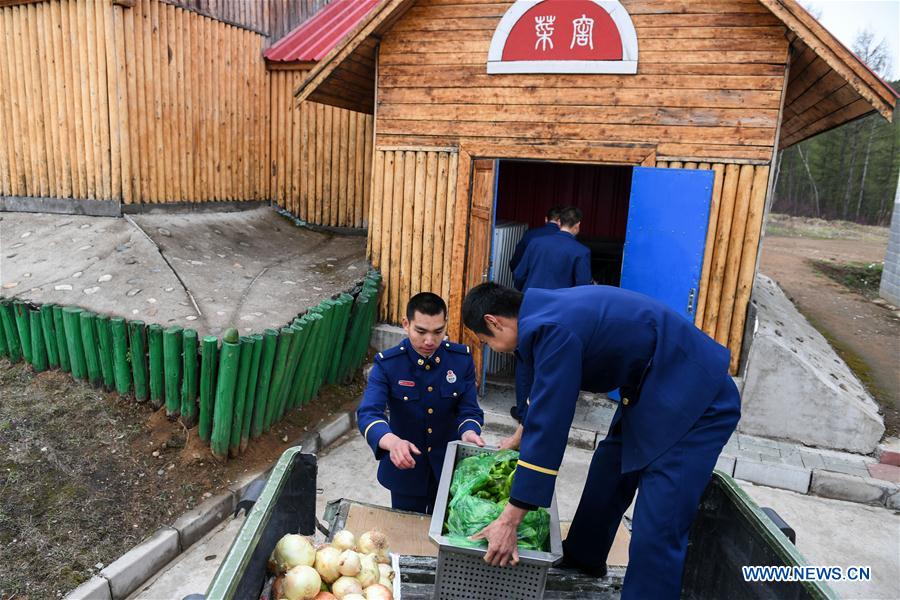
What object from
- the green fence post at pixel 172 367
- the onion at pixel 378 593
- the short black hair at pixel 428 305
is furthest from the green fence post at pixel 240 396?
the onion at pixel 378 593

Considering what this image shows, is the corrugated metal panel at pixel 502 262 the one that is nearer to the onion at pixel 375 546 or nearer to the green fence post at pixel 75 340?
the green fence post at pixel 75 340

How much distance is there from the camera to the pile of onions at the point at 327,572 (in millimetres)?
2045

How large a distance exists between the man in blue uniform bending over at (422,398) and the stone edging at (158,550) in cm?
123

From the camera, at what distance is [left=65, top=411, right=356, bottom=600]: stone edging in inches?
145

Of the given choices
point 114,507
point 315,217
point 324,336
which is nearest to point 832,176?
point 315,217

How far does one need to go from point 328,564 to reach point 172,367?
→ 131 inches

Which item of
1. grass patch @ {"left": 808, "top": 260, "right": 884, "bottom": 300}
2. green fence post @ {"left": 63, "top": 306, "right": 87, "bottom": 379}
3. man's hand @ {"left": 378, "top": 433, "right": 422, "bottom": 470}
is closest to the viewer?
man's hand @ {"left": 378, "top": 433, "right": 422, "bottom": 470}

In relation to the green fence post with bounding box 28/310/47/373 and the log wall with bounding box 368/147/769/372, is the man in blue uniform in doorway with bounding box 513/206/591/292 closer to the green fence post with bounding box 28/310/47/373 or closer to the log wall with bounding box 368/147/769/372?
the log wall with bounding box 368/147/769/372

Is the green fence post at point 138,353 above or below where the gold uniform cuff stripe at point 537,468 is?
below

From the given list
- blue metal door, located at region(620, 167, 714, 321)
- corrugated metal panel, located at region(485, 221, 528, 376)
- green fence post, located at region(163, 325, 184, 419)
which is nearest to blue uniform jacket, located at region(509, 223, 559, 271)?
corrugated metal panel, located at region(485, 221, 528, 376)

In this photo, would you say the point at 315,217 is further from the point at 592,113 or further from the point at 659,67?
the point at 659,67

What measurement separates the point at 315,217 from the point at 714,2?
701 cm

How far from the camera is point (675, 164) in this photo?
19.8 feet

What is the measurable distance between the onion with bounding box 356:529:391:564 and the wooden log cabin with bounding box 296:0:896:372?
4.47 metres
